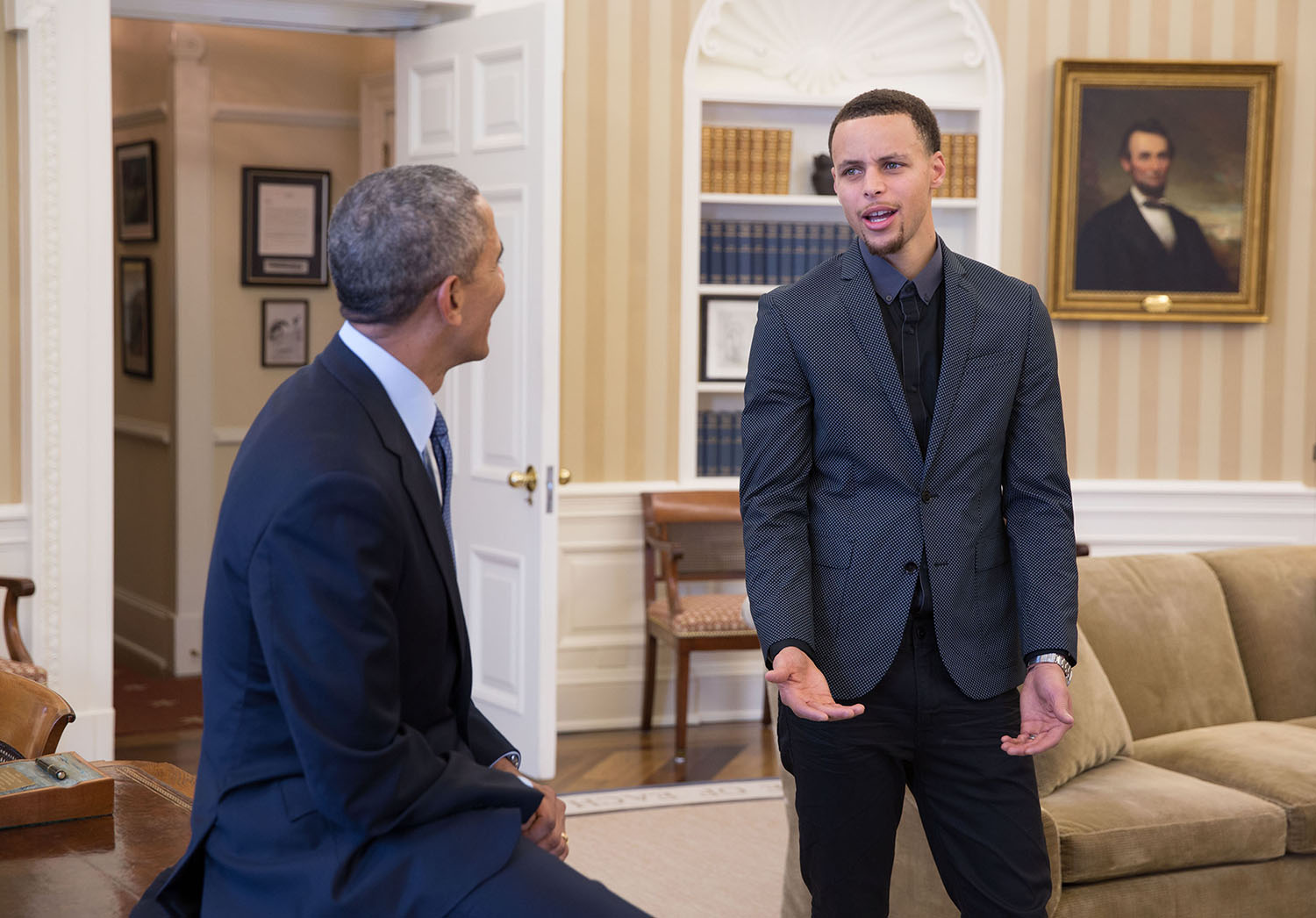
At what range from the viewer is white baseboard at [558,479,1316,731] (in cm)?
531

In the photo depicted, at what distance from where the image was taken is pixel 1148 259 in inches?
219

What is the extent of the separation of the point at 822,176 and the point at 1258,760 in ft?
9.36

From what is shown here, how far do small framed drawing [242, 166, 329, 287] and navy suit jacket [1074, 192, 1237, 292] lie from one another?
3.30m

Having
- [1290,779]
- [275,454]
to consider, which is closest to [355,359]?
[275,454]

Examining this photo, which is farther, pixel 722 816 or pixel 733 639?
pixel 733 639

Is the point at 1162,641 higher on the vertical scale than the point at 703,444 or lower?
lower

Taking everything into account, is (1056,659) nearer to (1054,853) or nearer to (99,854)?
(1054,853)

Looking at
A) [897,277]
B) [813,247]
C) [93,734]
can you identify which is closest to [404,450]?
[897,277]

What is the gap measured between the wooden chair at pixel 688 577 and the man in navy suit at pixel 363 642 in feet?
11.0

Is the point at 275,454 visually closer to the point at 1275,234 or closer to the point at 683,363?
the point at 683,363

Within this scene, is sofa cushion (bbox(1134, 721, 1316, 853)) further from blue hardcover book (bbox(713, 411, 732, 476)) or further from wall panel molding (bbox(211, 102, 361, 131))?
wall panel molding (bbox(211, 102, 361, 131))

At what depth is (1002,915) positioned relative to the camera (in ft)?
7.07

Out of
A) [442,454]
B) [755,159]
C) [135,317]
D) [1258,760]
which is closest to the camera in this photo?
[442,454]

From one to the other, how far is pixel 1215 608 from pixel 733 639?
166 centimetres
